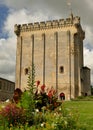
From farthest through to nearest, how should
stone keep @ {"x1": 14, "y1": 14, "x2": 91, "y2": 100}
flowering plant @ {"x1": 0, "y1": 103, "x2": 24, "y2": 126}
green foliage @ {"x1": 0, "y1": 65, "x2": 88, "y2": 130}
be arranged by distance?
stone keep @ {"x1": 14, "y1": 14, "x2": 91, "y2": 100}, flowering plant @ {"x1": 0, "y1": 103, "x2": 24, "y2": 126}, green foliage @ {"x1": 0, "y1": 65, "x2": 88, "y2": 130}

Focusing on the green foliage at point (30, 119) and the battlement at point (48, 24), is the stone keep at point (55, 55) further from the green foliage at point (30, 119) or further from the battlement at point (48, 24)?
the green foliage at point (30, 119)

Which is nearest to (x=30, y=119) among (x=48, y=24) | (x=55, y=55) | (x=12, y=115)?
(x=12, y=115)

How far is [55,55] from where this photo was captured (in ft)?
153

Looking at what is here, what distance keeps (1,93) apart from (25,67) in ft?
101

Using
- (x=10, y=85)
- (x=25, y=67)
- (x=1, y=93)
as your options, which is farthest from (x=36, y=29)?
(x=10, y=85)

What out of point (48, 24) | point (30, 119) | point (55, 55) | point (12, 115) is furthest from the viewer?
point (48, 24)

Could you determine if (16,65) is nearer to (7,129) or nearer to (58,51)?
(58,51)

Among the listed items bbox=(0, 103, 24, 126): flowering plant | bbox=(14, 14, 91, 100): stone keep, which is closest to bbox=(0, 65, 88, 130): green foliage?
bbox=(0, 103, 24, 126): flowering plant

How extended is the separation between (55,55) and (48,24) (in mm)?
5409

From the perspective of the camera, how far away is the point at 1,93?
254 feet

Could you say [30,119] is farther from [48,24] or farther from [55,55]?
[48,24]

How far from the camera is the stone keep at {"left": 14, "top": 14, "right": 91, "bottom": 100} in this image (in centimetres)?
4544

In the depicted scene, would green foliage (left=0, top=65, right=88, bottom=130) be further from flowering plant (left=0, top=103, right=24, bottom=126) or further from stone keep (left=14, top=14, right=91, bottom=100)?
stone keep (left=14, top=14, right=91, bottom=100)

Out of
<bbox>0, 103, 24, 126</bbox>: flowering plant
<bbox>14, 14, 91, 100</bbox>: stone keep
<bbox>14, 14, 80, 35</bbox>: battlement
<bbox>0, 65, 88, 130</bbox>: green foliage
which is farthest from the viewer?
<bbox>14, 14, 80, 35</bbox>: battlement
